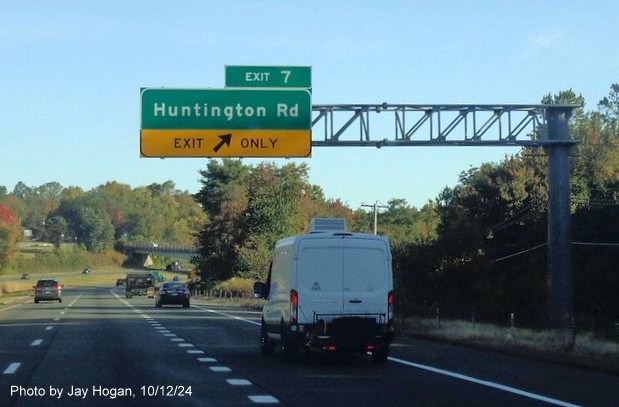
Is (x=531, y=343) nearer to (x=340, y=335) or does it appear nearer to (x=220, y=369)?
(x=340, y=335)

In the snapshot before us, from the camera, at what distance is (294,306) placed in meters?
19.5

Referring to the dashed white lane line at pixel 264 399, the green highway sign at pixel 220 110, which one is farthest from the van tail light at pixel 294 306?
the green highway sign at pixel 220 110

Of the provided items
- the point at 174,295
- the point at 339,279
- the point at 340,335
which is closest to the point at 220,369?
the point at 340,335

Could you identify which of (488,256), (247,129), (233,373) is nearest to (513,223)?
(488,256)

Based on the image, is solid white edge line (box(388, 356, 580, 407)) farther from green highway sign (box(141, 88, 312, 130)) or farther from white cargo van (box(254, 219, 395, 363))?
green highway sign (box(141, 88, 312, 130))

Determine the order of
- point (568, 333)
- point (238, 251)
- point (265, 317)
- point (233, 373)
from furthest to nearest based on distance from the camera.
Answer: point (238, 251) < point (568, 333) < point (265, 317) < point (233, 373)

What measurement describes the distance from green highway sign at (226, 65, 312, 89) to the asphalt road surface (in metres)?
6.94

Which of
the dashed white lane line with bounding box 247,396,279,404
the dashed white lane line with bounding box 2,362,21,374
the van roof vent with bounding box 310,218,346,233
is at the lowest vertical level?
the dashed white lane line with bounding box 2,362,21,374

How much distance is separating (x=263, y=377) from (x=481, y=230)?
42.5 meters

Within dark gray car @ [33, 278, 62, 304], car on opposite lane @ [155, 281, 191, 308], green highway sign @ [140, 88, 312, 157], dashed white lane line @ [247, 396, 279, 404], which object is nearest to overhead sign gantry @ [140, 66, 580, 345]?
green highway sign @ [140, 88, 312, 157]

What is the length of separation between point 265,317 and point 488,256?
34.3 metres

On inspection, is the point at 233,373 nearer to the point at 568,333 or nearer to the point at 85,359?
the point at 85,359

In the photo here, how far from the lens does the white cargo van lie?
19328 millimetres

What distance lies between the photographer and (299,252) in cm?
1961
